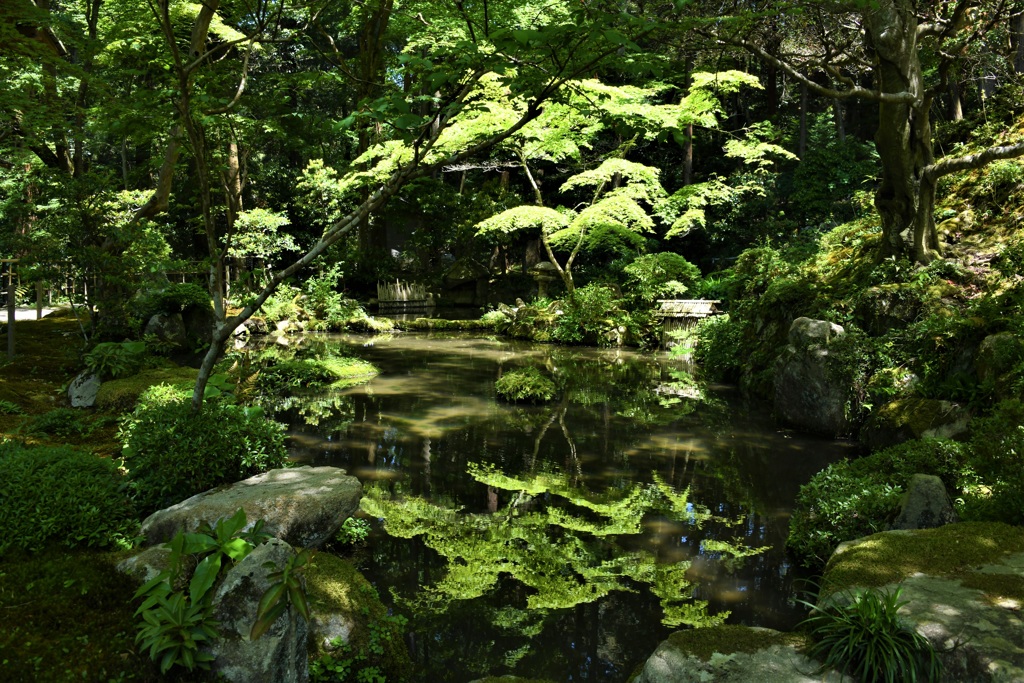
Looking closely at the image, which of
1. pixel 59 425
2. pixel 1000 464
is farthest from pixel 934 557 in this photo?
pixel 59 425

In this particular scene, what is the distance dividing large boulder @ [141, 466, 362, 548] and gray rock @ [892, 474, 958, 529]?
384 cm

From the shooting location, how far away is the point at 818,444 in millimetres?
8469

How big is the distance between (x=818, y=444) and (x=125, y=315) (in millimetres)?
10102

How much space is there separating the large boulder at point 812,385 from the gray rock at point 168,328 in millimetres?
9772

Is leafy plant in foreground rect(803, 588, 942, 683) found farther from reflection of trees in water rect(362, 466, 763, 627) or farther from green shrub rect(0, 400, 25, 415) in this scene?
green shrub rect(0, 400, 25, 415)

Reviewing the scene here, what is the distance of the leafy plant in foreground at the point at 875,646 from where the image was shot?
301 cm

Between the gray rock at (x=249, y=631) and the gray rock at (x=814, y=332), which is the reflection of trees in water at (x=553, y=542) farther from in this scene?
the gray rock at (x=814, y=332)

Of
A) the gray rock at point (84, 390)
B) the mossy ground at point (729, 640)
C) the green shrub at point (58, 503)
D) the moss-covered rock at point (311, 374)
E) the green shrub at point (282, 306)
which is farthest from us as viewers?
the green shrub at point (282, 306)

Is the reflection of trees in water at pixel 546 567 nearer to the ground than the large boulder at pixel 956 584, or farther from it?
nearer to the ground

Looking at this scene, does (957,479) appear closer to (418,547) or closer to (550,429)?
(418,547)

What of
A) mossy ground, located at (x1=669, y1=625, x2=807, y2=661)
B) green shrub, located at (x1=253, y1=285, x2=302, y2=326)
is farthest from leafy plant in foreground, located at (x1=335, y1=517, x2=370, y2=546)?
green shrub, located at (x1=253, y1=285, x2=302, y2=326)

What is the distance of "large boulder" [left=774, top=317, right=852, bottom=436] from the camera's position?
28.8 feet

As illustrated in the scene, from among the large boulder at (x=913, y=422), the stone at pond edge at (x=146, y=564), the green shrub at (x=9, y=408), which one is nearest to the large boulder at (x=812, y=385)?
the large boulder at (x=913, y=422)

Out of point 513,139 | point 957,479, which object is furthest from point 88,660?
point 513,139
